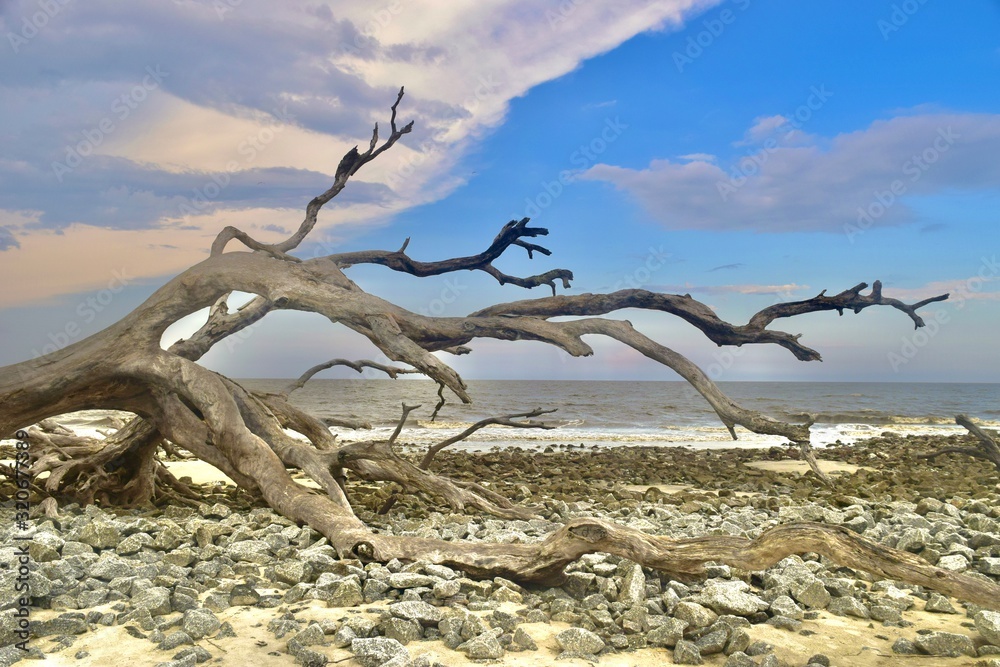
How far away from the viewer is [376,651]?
3.30 metres

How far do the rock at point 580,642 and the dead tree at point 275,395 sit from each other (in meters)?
2.08

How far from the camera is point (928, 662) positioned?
137 inches

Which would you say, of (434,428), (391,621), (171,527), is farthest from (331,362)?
(434,428)

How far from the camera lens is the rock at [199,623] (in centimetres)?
362

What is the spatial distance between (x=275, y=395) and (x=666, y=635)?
636cm

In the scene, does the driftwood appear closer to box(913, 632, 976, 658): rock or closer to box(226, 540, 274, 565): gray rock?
box(913, 632, 976, 658): rock

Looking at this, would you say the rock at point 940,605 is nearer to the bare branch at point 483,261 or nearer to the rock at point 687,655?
the rock at point 687,655

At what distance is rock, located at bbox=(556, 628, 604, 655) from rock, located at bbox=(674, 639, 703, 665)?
0.39m

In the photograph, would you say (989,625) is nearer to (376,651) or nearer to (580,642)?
(580,642)

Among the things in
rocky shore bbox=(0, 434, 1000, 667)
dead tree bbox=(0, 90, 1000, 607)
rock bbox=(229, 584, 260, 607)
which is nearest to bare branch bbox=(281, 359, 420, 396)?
dead tree bbox=(0, 90, 1000, 607)

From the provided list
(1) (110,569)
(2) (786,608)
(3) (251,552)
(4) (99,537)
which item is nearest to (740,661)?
(2) (786,608)

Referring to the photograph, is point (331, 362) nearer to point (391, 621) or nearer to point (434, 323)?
point (434, 323)

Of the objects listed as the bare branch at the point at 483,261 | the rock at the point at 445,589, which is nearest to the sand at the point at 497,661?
the rock at the point at 445,589

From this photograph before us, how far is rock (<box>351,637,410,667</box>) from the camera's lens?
3.27 metres
